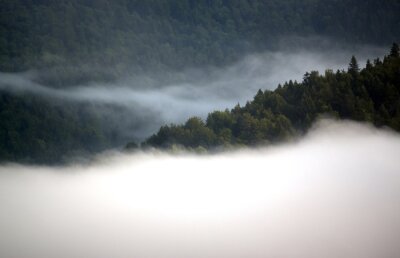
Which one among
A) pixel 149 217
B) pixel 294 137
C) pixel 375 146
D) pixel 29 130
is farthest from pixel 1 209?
pixel 29 130

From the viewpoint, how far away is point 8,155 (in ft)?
579

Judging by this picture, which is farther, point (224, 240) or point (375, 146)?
point (375, 146)

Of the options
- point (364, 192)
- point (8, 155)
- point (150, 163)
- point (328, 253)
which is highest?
point (8, 155)

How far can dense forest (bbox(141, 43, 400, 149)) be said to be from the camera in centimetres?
8462

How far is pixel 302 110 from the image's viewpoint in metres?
88.9

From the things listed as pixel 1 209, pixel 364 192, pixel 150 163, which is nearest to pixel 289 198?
pixel 364 192

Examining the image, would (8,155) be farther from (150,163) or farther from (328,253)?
(328,253)

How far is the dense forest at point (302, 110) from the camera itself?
84625mm

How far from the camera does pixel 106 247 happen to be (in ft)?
235

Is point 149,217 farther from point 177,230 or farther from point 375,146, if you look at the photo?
point 375,146

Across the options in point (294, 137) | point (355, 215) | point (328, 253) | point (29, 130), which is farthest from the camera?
point (29, 130)

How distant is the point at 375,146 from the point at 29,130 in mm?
131936

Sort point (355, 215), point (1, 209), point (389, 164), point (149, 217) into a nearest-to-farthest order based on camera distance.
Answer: point (355, 215), point (389, 164), point (149, 217), point (1, 209)

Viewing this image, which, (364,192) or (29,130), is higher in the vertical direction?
(29,130)
